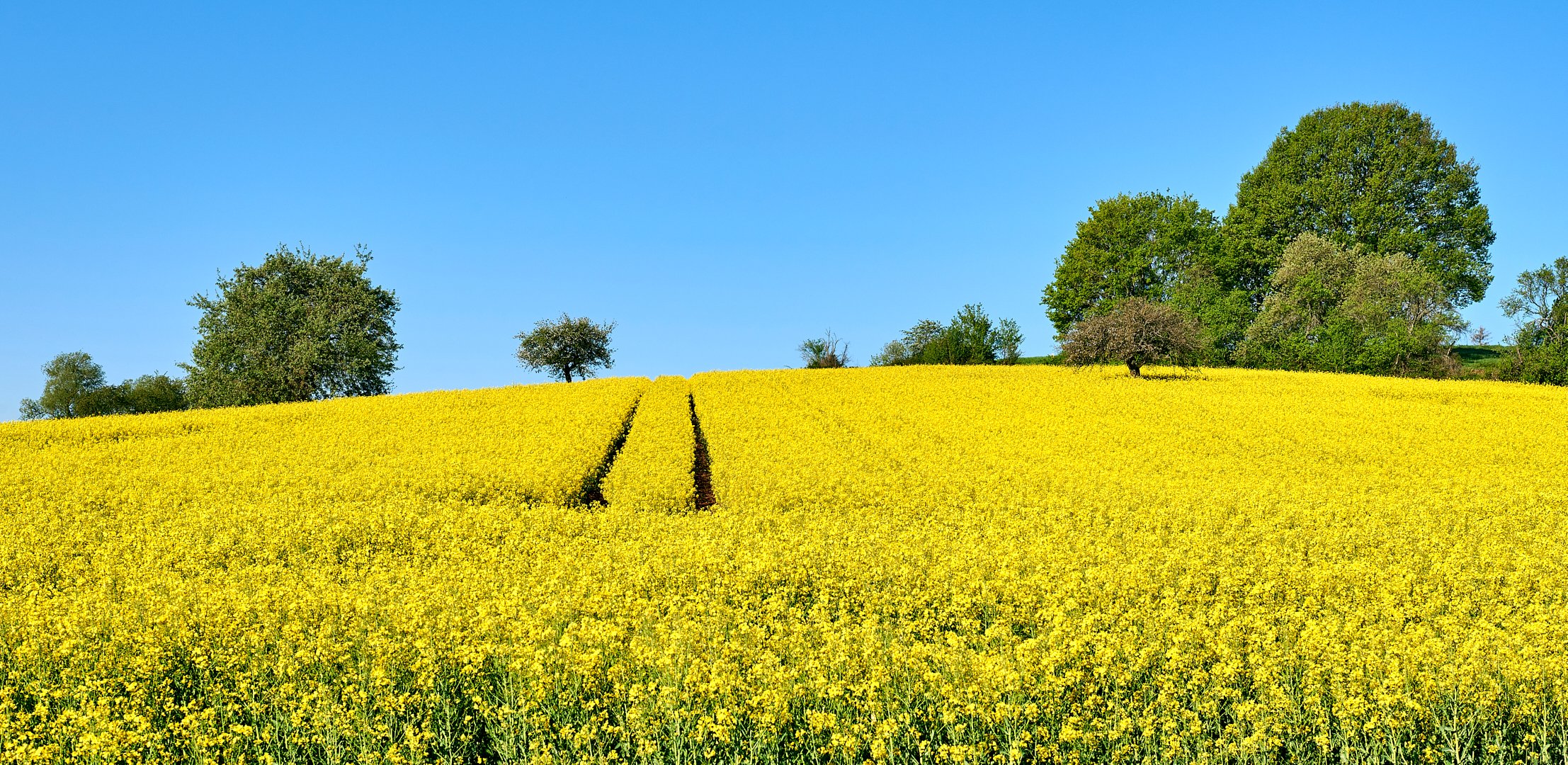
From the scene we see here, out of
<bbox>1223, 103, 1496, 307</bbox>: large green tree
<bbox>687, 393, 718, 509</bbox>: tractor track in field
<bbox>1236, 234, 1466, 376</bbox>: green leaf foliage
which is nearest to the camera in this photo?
<bbox>687, 393, 718, 509</bbox>: tractor track in field

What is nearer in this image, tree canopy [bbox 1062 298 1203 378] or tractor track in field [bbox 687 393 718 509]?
tractor track in field [bbox 687 393 718 509]

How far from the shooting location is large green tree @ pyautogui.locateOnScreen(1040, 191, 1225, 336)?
6950cm

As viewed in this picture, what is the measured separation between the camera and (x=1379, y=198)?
64500mm

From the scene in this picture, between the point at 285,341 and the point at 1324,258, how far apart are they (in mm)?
69130

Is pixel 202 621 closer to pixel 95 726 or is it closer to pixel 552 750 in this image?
pixel 95 726

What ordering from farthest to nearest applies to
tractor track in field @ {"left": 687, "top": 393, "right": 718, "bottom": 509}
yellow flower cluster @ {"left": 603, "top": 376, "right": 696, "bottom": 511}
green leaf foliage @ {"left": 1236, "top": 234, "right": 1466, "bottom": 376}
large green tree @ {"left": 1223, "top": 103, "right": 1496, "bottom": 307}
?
1. large green tree @ {"left": 1223, "top": 103, "right": 1496, "bottom": 307}
2. green leaf foliage @ {"left": 1236, "top": 234, "right": 1466, "bottom": 376}
3. tractor track in field @ {"left": 687, "top": 393, "right": 718, "bottom": 509}
4. yellow flower cluster @ {"left": 603, "top": 376, "right": 696, "bottom": 511}

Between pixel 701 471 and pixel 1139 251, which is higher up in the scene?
pixel 1139 251

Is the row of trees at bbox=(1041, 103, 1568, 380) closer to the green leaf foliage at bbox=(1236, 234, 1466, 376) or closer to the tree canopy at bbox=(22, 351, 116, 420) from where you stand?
the green leaf foliage at bbox=(1236, 234, 1466, 376)

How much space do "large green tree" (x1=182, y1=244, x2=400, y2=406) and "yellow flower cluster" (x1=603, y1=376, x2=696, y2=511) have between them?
29730 mm

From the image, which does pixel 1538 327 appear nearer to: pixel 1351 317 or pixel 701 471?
pixel 1351 317

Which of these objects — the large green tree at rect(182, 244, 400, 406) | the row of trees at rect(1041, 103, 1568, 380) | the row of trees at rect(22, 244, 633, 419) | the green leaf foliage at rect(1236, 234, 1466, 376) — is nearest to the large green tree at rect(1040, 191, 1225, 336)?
the row of trees at rect(1041, 103, 1568, 380)

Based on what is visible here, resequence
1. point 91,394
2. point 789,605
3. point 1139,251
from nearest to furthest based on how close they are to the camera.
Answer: point 789,605
point 1139,251
point 91,394

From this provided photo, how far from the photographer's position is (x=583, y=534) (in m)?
15.6

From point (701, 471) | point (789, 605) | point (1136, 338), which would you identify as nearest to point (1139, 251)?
point (1136, 338)
